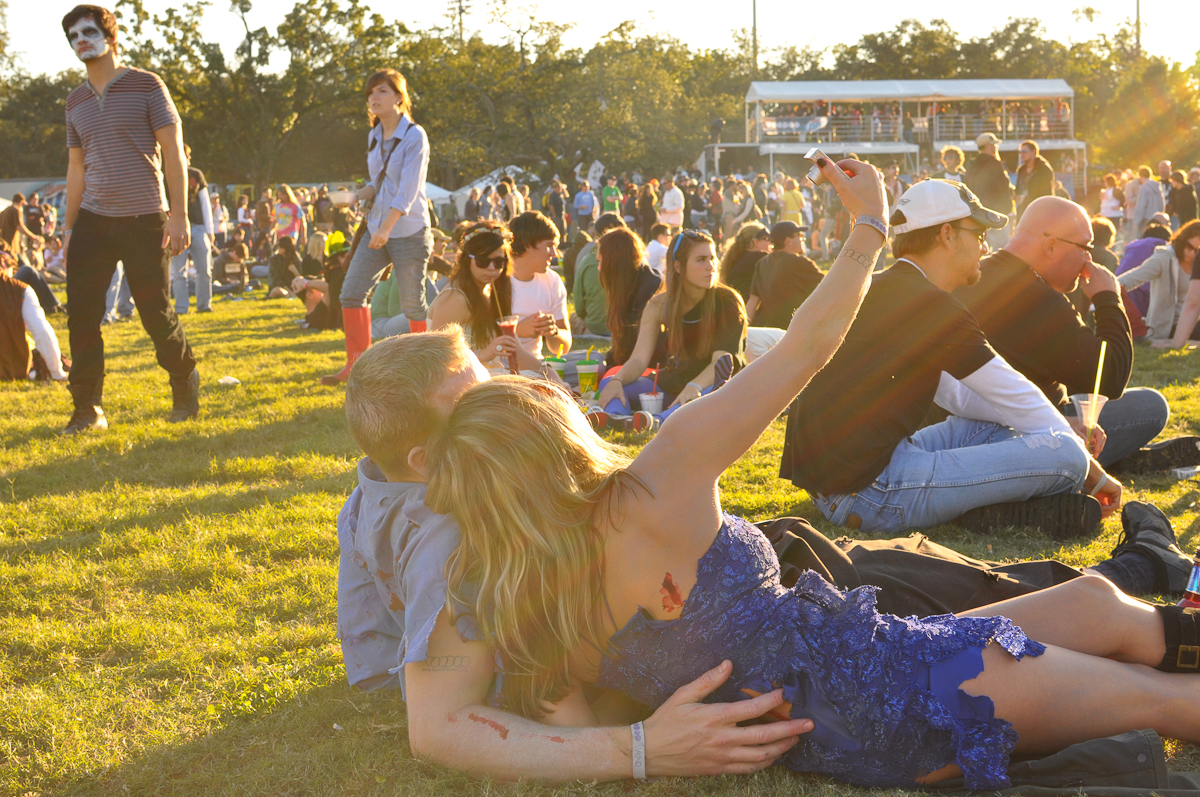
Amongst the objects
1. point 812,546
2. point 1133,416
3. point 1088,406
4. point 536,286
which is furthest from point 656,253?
point 812,546

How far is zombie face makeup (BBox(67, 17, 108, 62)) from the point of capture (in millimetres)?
6039

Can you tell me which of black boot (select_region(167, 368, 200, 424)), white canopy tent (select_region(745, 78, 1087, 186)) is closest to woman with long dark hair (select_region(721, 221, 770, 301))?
black boot (select_region(167, 368, 200, 424))

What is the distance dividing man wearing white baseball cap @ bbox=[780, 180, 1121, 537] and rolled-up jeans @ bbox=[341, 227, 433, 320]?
3.95m

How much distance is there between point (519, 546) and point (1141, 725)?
60.7 inches

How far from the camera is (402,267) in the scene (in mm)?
7414

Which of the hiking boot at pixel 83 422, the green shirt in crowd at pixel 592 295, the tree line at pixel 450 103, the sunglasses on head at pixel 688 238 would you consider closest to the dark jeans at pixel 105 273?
the hiking boot at pixel 83 422

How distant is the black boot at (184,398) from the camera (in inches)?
279

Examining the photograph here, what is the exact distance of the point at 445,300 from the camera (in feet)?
18.1

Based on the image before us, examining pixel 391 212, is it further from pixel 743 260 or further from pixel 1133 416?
pixel 1133 416

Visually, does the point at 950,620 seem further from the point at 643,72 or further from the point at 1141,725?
the point at 643,72

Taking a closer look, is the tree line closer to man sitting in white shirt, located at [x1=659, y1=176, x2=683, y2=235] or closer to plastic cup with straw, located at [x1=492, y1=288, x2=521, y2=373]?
man sitting in white shirt, located at [x1=659, y1=176, x2=683, y2=235]

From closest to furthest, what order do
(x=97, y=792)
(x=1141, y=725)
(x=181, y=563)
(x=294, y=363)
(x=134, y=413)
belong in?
(x=1141, y=725), (x=97, y=792), (x=181, y=563), (x=134, y=413), (x=294, y=363)

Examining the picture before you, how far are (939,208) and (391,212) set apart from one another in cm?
426

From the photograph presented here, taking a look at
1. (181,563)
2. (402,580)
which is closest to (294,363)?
(181,563)
